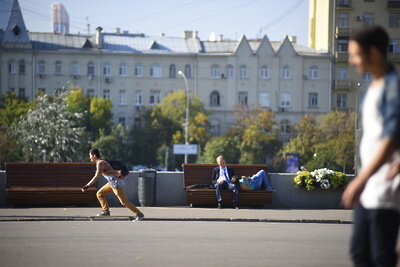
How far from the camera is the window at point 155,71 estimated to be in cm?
9775

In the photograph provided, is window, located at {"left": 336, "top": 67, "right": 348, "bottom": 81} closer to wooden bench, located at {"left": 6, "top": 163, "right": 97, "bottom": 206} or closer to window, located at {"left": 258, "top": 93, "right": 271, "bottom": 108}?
window, located at {"left": 258, "top": 93, "right": 271, "bottom": 108}

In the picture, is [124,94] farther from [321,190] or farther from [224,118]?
[321,190]

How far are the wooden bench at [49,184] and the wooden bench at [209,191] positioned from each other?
2.65 meters

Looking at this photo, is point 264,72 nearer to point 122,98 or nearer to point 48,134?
point 122,98

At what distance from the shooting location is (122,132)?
292 ft

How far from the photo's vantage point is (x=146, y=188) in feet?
68.6

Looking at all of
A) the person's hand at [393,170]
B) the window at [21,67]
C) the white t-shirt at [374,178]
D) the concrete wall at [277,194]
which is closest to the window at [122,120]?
the window at [21,67]

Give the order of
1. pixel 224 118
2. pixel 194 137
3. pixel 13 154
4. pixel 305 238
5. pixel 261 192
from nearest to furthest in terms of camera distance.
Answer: pixel 305 238 → pixel 261 192 → pixel 13 154 → pixel 194 137 → pixel 224 118

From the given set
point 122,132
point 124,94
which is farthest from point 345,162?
point 124,94

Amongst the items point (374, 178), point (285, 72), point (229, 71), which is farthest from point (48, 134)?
point (374, 178)

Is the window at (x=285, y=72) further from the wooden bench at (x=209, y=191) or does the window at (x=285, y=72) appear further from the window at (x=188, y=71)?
the wooden bench at (x=209, y=191)

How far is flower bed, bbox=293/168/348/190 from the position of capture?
20984mm

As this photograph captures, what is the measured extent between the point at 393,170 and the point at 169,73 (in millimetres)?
92509

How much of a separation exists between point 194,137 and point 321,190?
218 feet
